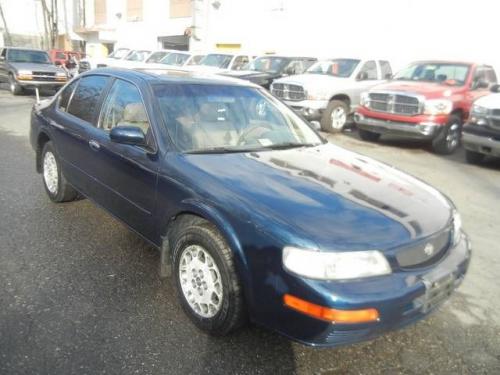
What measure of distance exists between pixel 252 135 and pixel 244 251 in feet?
Answer: 4.49

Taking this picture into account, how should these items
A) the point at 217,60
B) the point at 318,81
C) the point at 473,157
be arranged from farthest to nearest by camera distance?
the point at 217,60 < the point at 318,81 < the point at 473,157

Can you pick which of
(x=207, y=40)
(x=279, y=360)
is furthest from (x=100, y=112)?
(x=207, y=40)

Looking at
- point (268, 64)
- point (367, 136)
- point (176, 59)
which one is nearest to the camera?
point (367, 136)

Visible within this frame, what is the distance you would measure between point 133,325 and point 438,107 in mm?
8093

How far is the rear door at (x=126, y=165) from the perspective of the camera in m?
3.26

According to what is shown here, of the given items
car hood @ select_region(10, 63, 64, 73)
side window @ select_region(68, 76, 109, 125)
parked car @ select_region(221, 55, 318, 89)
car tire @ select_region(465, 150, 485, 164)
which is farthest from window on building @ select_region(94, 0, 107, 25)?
side window @ select_region(68, 76, 109, 125)

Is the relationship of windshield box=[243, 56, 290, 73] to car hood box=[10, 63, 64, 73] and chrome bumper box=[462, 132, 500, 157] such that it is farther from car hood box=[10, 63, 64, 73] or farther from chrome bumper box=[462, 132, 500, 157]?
car hood box=[10, 63, 64, 73]

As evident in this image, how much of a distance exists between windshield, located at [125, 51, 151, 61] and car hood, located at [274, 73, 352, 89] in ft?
35.0

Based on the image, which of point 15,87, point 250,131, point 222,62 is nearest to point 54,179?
point 250,131

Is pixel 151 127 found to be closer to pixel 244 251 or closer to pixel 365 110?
pixel 244 251

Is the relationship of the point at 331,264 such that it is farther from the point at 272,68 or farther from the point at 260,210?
the point at 272,68

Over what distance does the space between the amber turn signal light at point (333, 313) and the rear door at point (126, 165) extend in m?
1.40

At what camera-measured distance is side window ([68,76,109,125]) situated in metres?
4.09

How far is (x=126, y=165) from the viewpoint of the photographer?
3.46m
